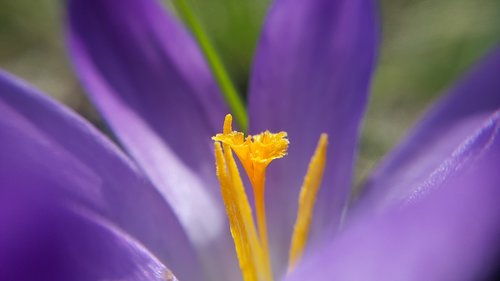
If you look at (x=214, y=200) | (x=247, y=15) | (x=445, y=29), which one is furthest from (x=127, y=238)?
(x=445, y=29)

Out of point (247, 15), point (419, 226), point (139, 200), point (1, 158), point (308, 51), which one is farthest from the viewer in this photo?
point (247, 15)

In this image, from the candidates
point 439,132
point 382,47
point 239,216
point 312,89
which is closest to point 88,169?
point 239,216

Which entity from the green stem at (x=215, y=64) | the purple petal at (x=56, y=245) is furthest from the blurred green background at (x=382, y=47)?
the purple petal at (x=56, y=245)

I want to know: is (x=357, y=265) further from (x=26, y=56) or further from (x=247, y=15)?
(x=26, y=56)

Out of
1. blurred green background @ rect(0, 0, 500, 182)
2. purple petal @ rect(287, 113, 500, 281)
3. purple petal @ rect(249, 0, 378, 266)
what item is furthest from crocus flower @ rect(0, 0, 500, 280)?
blurred green background @ rect(0, 0, 500, 182)

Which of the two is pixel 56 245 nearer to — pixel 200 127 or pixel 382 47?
pixel 200 127

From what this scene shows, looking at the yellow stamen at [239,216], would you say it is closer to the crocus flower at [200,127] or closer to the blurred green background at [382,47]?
the crocus flower at [200,127]
